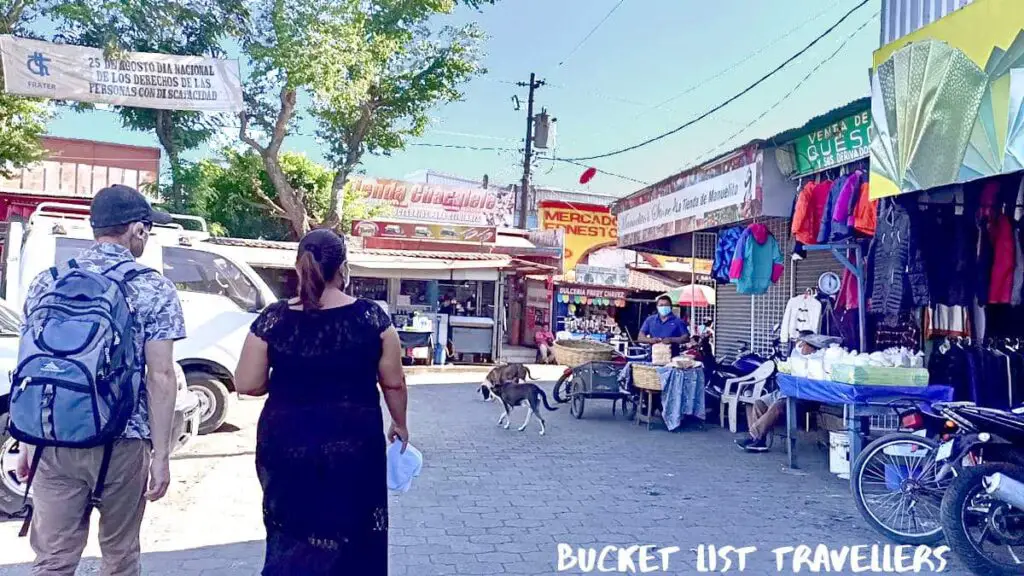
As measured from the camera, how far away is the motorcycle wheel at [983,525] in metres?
4.34

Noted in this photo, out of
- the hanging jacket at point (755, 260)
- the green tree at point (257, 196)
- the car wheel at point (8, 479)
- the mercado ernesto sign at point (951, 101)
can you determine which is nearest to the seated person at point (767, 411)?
the hanging jacket at point (755, 260)

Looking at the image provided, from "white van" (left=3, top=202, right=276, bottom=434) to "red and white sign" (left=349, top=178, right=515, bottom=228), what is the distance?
1704 centimetres

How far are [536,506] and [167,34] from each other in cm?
1314

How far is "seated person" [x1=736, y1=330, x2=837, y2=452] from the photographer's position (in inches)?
305

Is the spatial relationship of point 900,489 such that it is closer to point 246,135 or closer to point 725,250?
point 725,250

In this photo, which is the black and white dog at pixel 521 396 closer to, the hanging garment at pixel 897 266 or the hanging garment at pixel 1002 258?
the hanging garment at pixel 897 266

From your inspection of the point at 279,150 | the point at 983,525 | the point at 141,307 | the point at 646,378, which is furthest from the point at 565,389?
the point at 141,307

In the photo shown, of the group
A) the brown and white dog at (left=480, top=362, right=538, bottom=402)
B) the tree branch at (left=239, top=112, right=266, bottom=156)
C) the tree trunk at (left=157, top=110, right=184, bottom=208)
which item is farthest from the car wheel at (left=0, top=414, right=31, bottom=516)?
the tree trunk at (left=157, top=110, right=184, bottom=208)

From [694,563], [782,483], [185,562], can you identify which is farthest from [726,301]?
[185,562]

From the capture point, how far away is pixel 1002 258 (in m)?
6.48

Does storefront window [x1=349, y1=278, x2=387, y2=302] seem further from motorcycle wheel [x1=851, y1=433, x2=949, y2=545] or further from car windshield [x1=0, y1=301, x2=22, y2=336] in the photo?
motorcycle wheel [x1=851, y1=433, x2=949, y2=545]

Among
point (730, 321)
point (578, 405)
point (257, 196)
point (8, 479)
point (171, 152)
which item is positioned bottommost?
point (578, 405)

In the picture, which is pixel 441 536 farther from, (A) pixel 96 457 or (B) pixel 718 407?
(B) pixel 718 407

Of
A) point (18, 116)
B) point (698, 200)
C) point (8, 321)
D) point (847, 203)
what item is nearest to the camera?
point (8, 321)
